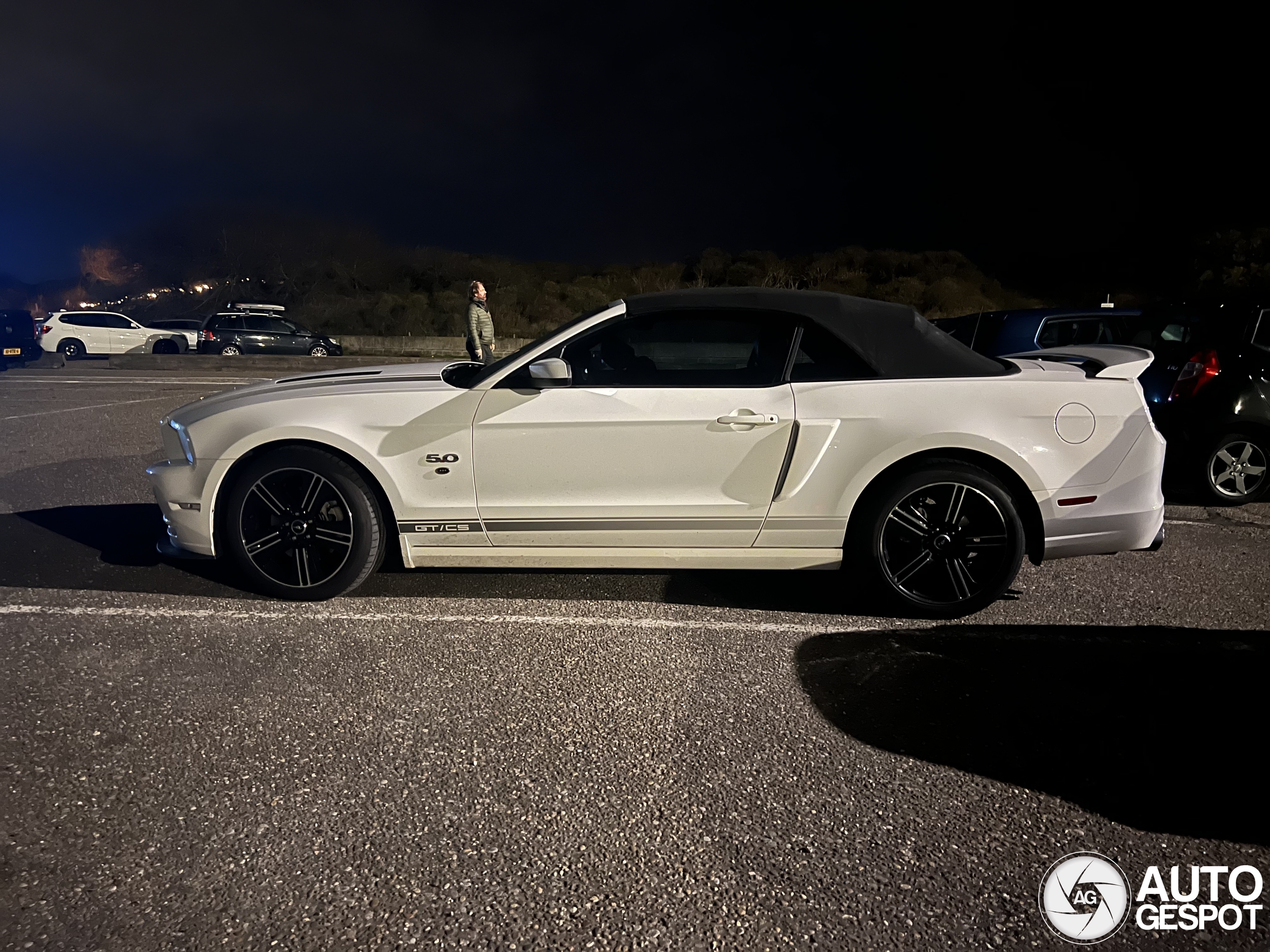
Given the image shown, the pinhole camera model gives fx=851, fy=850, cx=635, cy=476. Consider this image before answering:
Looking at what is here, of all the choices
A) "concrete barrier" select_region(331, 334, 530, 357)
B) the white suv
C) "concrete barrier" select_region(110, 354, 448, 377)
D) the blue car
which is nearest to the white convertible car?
the blue car

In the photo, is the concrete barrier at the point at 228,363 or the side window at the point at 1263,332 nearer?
the side window at the point at 1263,332

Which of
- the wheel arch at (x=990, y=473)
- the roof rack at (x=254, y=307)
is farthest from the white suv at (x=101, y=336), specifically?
the wheel arch at (x=990, y=473)

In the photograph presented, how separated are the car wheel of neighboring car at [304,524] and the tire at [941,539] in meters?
2.29

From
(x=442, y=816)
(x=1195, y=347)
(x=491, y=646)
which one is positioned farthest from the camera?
(x=1195, y=347)

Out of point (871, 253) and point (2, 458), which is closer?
point (2, 458)

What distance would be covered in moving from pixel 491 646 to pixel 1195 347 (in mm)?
5997

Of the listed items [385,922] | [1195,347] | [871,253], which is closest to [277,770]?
[385,922]

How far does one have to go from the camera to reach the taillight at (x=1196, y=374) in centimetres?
646

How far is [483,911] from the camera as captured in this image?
6.27 ft

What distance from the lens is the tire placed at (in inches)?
149

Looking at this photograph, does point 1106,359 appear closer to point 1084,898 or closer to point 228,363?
point 1084,898

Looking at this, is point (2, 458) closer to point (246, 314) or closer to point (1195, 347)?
point (1195, 347)

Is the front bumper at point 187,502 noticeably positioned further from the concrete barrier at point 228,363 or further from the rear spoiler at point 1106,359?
the concrete barrier at point 228,363

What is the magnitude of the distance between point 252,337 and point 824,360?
79.4 feet
